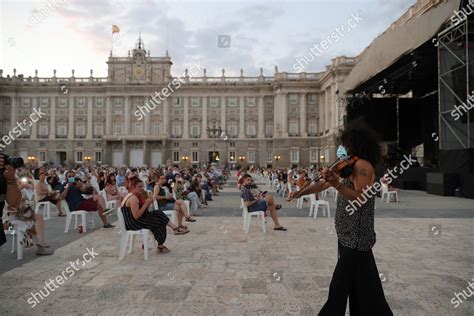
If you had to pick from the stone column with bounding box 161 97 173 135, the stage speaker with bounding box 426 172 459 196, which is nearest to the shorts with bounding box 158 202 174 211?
the stage speaker with bounding box 426 172 459 196

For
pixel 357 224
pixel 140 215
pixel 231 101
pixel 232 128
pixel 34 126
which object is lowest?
pixel 140 215

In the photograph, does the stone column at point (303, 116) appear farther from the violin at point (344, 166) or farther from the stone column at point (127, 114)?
the violin at point (344, 166)

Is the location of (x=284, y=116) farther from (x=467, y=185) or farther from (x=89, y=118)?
(x=467, y=185)

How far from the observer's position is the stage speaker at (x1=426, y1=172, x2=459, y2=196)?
1456 cm

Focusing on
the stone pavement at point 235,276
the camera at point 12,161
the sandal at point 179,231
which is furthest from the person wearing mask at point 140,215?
the camera at point 12,161

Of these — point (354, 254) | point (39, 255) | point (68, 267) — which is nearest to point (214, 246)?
point (68, 267)

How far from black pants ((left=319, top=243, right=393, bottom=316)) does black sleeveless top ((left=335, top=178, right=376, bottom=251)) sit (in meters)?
0.06

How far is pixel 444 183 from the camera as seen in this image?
14781 millimetres

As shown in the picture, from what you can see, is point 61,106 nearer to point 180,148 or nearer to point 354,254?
point 180,148

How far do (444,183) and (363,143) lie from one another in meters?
14.4

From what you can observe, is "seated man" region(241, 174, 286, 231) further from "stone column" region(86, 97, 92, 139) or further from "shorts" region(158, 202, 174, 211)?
"stone column" region(86, 97, 92, 139)

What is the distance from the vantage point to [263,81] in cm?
5634

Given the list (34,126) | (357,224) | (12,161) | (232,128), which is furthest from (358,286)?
(34,126)

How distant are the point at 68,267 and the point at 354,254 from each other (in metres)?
4.04
